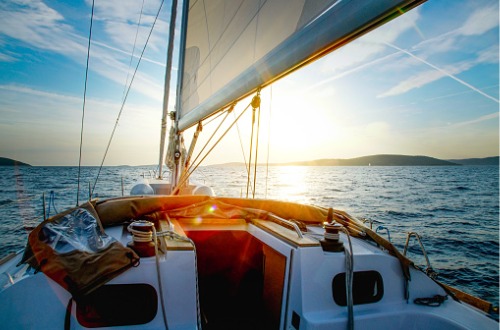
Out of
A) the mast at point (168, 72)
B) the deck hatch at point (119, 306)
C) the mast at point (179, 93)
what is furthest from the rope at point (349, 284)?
the mast at point (168, 72)

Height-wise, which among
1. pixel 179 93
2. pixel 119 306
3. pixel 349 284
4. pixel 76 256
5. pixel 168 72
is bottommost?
pixel 119 306

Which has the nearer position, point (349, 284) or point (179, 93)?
point (349, 284)

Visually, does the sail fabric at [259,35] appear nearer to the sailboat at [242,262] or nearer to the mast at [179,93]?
the sailboat at [242,262]

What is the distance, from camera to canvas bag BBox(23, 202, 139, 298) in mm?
1988

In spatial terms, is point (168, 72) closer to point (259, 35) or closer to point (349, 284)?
point (259, 35)

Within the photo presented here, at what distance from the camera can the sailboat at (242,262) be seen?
2029mm

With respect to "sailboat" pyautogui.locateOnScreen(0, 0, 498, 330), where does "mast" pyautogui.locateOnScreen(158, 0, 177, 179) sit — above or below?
above

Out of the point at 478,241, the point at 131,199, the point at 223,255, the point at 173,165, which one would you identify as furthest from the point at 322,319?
the point at 478,241

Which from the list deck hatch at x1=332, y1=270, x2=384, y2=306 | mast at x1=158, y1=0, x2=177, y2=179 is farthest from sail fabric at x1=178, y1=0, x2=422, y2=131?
mast at x1=158, y1=0, x2=177, y2=179

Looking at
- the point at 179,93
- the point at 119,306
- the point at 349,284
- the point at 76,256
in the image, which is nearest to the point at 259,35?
the point at 349,284

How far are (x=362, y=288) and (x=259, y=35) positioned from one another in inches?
104

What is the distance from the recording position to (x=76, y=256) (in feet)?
7.21

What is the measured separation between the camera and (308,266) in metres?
2.43

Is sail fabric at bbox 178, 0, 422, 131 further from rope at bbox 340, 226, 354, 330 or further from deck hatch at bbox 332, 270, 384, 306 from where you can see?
deck hatch at bbox 332, 270, 384, 306
